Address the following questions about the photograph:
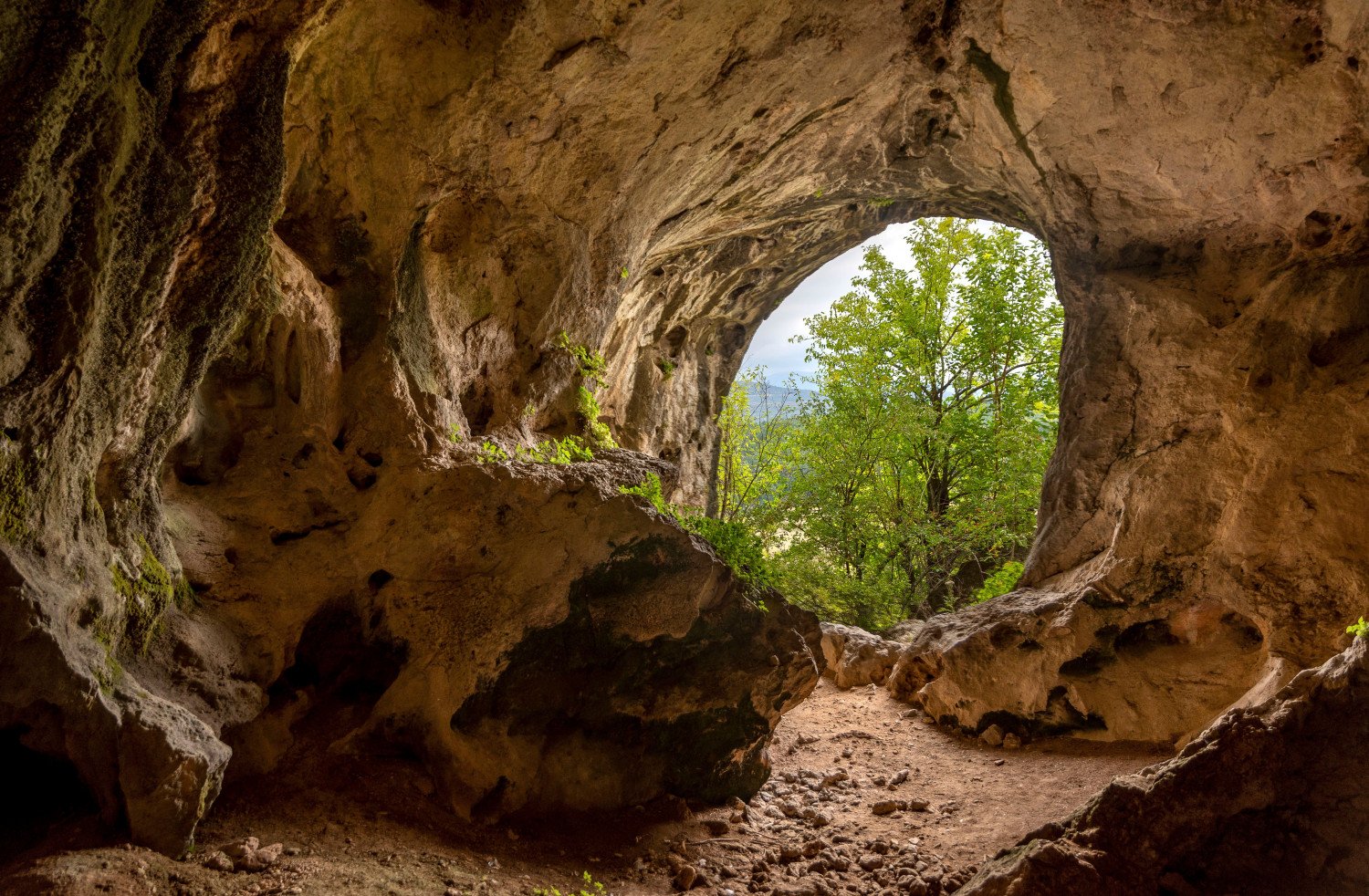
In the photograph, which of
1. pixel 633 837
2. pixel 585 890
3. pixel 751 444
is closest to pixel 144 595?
pixel 585 890

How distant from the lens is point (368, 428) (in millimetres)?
5160

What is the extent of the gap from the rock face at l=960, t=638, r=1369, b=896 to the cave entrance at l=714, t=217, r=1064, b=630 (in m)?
8.63

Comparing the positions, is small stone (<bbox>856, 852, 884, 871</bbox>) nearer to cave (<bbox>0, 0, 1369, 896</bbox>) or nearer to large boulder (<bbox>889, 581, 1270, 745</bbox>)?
cave (<bbox>0, 0, 1369, 896</bbox>)

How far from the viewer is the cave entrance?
12.4 meters

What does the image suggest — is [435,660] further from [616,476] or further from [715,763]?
[715,763]

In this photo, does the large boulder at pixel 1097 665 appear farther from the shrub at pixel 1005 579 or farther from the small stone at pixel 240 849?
the small stone at pixel 240 849

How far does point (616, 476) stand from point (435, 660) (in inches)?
75.2

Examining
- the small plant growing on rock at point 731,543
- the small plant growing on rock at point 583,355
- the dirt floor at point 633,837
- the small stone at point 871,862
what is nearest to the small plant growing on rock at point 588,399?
the small plant growing on rock at point 583,355

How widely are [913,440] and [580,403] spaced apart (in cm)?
753

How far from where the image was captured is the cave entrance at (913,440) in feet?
40.8

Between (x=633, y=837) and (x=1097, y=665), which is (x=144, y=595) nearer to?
(x=633, y=837)

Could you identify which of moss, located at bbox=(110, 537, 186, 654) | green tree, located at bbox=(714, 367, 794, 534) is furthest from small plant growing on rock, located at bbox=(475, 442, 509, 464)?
green tree, located at bbox=(714, 367, 794, 534)

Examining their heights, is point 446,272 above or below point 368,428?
above

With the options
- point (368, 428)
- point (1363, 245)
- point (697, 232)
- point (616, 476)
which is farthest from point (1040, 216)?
point (368, 428)
